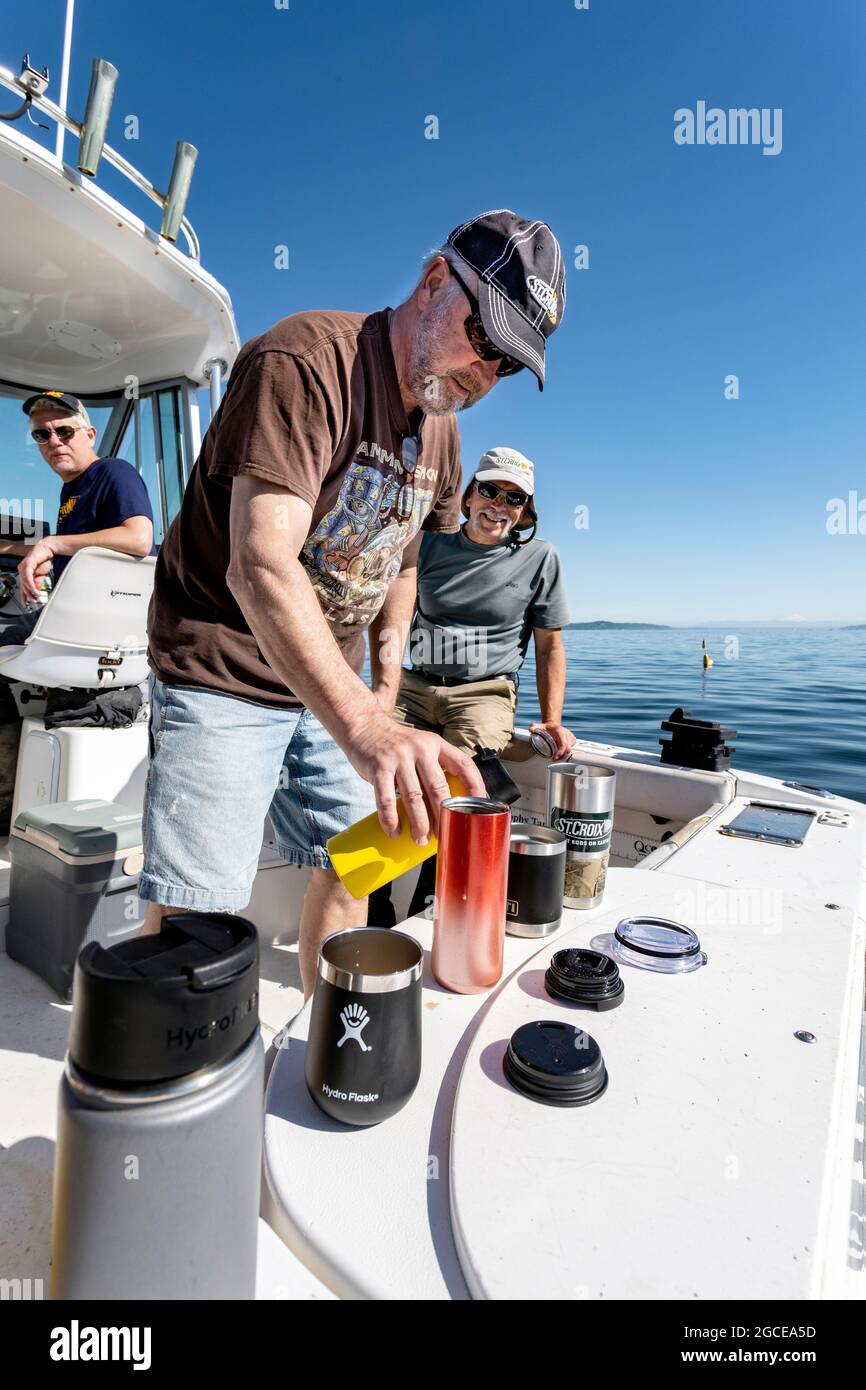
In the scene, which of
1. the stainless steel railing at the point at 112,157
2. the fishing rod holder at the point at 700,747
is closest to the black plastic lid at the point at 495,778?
the fishing rod holder at the point at 700,747

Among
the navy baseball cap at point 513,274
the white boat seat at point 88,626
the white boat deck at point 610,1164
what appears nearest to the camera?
the white boat deck at point 610,1164

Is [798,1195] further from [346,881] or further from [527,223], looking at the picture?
Answer: [527,223]

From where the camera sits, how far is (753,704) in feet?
28.0

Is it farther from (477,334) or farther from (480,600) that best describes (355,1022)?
(480,600)

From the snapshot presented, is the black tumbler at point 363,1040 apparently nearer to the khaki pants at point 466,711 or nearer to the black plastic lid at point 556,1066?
the black plastic lid at point 556,1066

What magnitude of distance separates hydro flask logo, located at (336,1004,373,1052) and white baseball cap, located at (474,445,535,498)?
230 cm

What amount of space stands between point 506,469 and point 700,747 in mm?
1262

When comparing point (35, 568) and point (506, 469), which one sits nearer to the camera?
point (35, 568)

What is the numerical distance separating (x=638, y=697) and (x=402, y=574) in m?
8.31

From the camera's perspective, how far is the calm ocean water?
19.7 feet

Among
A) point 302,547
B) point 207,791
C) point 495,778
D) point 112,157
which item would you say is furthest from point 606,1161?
point 112,157

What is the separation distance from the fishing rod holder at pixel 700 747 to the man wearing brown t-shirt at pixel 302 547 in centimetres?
144

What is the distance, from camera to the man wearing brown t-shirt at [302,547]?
3.63 ft

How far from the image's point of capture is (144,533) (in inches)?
99.1
